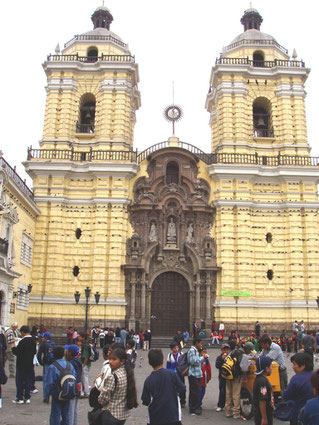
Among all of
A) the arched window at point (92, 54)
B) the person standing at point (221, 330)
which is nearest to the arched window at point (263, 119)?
the arched window at point (92, 54)

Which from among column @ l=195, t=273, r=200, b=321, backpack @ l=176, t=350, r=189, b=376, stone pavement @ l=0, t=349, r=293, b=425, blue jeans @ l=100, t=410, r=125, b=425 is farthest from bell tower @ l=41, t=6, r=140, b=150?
blue jeans @ l=100, t=410, r=125, b=425

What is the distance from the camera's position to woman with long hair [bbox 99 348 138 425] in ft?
19.0

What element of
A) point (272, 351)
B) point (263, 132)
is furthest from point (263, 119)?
point (272, 351)

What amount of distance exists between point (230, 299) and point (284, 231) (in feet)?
19.3

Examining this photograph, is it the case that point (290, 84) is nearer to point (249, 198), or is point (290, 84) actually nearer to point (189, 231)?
point (249, 198)

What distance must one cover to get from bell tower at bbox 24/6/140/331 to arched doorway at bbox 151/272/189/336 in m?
2.47

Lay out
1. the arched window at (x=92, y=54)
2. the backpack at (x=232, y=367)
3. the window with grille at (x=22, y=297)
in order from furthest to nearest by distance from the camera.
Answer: the arched window at (x=92, y=54) < the window with grille at (x=22, y=297) < the backpack at (x=232, y=367)

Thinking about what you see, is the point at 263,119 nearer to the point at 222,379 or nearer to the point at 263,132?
the point at 263,132

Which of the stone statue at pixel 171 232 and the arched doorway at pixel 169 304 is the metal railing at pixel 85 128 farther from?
the arched doorway at pixel 169 304

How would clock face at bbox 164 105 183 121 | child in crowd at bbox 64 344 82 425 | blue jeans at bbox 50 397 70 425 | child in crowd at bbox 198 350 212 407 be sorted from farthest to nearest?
clock face at bbox 164 105 183 121
child in crowd at bbox 198 350 212 407
child in crowd at bbox 64 344 82 425
blue jeans at bbox 50 397 70 425

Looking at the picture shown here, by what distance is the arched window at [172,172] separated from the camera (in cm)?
3253

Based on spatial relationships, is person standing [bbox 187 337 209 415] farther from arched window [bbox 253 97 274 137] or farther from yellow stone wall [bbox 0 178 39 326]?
arched window [bbox 253 97 274 137]

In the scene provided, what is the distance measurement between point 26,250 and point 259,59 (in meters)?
22.4

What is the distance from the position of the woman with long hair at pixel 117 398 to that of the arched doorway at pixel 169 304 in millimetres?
24530
